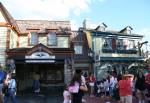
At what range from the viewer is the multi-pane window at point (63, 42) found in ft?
92.9

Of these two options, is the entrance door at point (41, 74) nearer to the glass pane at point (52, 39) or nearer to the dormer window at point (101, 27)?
the glass pane at point (52, 39)

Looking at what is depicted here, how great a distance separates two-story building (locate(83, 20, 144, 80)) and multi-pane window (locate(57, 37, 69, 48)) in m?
6.28

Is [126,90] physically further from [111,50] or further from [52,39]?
[111,50]

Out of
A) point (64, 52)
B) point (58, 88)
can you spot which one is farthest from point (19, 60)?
point (58, 88)

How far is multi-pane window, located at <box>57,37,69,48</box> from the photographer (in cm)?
2831

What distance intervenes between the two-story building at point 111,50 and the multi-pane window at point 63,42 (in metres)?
6.28

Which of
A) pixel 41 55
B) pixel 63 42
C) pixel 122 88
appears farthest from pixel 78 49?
pixel 122 88

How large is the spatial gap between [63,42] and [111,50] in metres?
9.24

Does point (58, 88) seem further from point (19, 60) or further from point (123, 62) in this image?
point (123, 62)

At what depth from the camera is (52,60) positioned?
2441 cm

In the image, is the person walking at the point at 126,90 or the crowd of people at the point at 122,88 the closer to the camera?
the crowd of people at the point at 122,88

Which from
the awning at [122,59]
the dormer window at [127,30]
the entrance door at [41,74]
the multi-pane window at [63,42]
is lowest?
the entrance door at [41,74]

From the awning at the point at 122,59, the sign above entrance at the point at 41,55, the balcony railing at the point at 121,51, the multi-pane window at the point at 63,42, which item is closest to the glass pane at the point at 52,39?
the multi-pane window at the point at 63,42

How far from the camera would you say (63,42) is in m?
28.4
